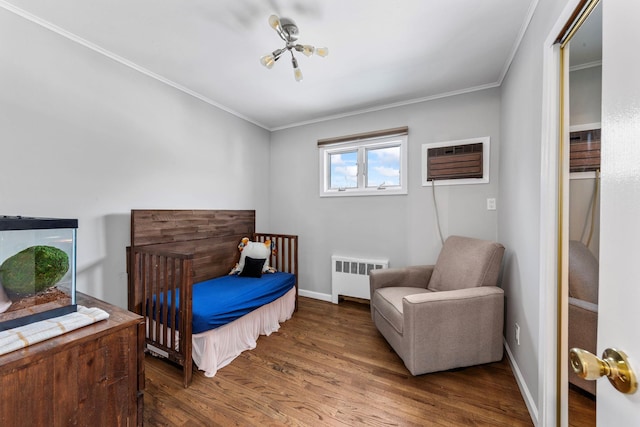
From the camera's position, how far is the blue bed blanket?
1803 mm

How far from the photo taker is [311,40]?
182cm

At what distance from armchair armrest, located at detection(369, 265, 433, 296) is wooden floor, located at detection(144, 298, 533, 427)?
540mm

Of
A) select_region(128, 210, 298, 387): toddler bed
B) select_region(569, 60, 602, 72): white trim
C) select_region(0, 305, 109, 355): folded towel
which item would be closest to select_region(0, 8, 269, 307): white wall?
select_region(128, 210, 298, 387): toddler bed

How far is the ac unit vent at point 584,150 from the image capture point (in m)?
0.83

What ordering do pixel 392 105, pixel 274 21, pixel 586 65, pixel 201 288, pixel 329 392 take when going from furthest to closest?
1. pixel 392 105
2. pixel 201 288
3. pixel 329 392
4. pixel 274 21
5. pixel 586 65

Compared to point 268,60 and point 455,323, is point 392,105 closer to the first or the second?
point 268,60

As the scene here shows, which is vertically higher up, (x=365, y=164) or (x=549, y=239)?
(x=365, y=164)

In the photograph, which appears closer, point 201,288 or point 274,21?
point 274,21

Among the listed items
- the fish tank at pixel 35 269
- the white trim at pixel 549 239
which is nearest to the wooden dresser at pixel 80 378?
the fish tank at pixel 35 269

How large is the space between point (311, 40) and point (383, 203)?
1.81 m

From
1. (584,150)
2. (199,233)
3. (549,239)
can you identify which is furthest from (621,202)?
(199,233)

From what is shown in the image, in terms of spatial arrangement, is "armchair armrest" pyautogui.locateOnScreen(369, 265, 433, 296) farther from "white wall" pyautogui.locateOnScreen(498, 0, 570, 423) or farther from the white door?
the white door

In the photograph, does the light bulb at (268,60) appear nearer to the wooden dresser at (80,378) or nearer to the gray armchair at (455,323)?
the wooden dresser at (80,378)

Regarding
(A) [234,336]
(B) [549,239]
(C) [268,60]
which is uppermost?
(C) [268,60]
